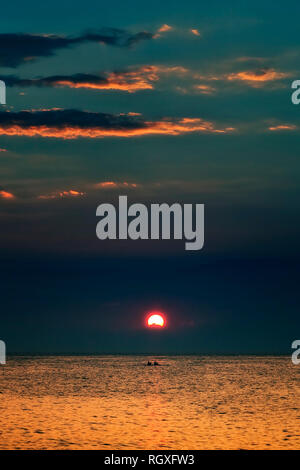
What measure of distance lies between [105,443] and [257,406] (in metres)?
34.4

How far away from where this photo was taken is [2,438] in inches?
1892

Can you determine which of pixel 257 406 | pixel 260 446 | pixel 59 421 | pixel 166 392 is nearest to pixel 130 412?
pixel 59 421

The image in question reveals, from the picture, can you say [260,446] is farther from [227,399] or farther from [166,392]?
[166,392]

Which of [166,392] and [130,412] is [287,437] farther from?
[166,392]

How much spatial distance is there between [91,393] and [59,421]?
3839 cm

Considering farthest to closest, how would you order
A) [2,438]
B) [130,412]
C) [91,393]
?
[91,393], [130,412], [2,438]
